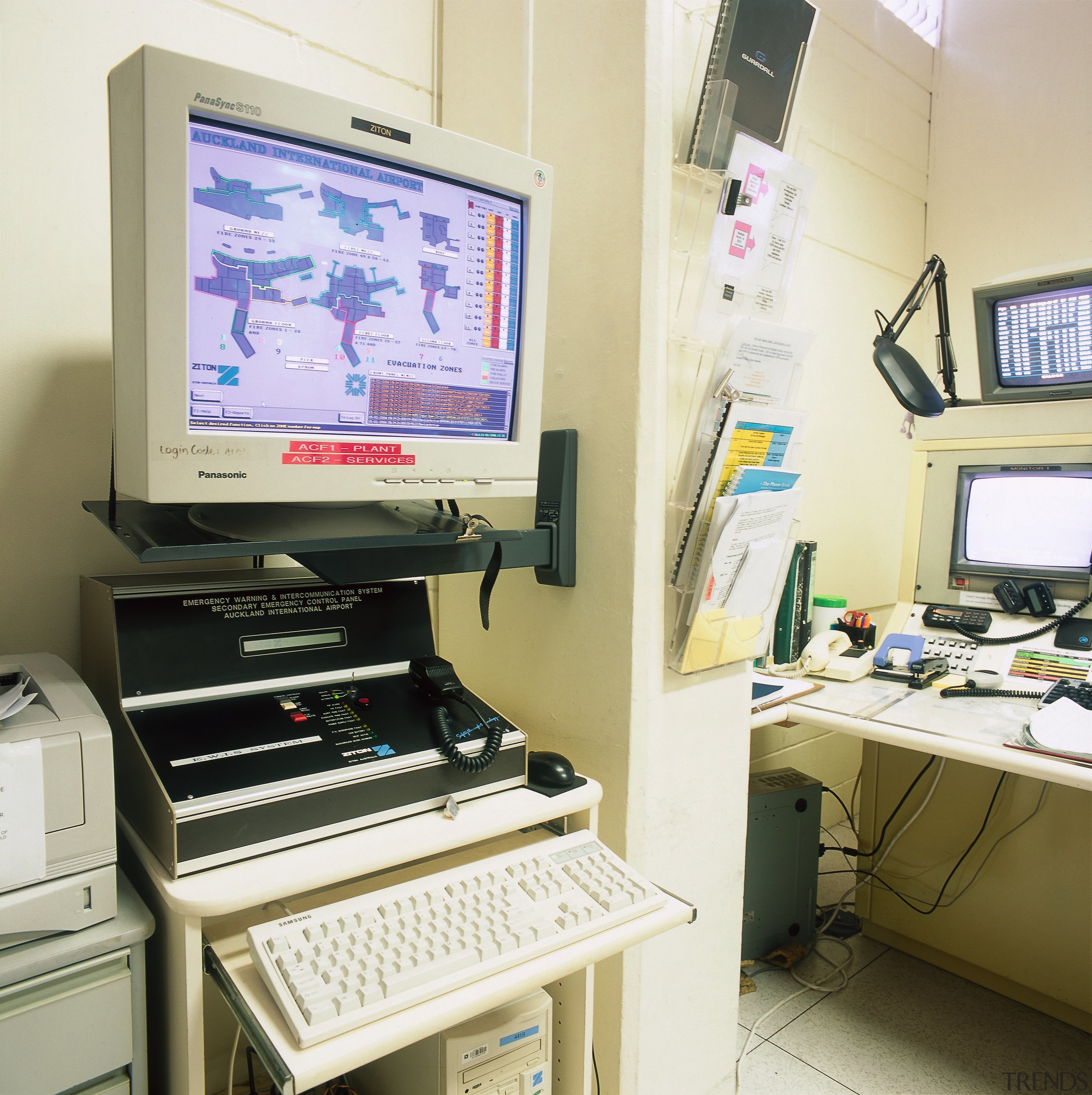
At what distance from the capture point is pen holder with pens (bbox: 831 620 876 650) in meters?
1.99

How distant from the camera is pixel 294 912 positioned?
0.90 metres

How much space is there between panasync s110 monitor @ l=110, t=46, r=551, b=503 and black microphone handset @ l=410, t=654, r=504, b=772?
239mm

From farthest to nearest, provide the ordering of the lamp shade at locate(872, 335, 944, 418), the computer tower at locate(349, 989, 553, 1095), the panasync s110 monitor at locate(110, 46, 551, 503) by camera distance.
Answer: the lamp shade at locate(872, 335, 944, 418), the computer tower at locate(349, 989, 553, 1095), the panasync s110 monitor at locate(110, 46, 551, 503)

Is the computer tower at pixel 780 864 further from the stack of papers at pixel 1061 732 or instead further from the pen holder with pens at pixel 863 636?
the stack of papers at pixel 1061 732

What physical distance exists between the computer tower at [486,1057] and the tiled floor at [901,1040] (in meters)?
0.82

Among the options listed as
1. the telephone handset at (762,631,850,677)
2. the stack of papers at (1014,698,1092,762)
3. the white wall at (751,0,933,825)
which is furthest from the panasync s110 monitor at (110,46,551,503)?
the white wall at (751,0,933,825)

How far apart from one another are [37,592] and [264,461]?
1.62 feet

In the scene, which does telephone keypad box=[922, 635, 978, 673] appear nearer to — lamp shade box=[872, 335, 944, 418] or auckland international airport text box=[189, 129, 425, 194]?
lamp shade box=[872, 335, 944, 418]

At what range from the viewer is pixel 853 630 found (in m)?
2.00

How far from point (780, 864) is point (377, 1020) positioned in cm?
150

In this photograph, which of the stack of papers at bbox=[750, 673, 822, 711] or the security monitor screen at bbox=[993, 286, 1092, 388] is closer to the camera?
the stack of papers at bbox=[750, 673, 822, 711]

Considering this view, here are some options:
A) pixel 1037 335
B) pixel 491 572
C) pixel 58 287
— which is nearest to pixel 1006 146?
pixel 1037 335

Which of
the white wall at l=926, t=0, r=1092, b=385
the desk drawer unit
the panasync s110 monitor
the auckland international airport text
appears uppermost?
the white wall at l=926, t=0, r=1092, b=385

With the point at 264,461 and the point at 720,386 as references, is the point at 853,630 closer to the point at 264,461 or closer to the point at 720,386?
the point at 720,386
